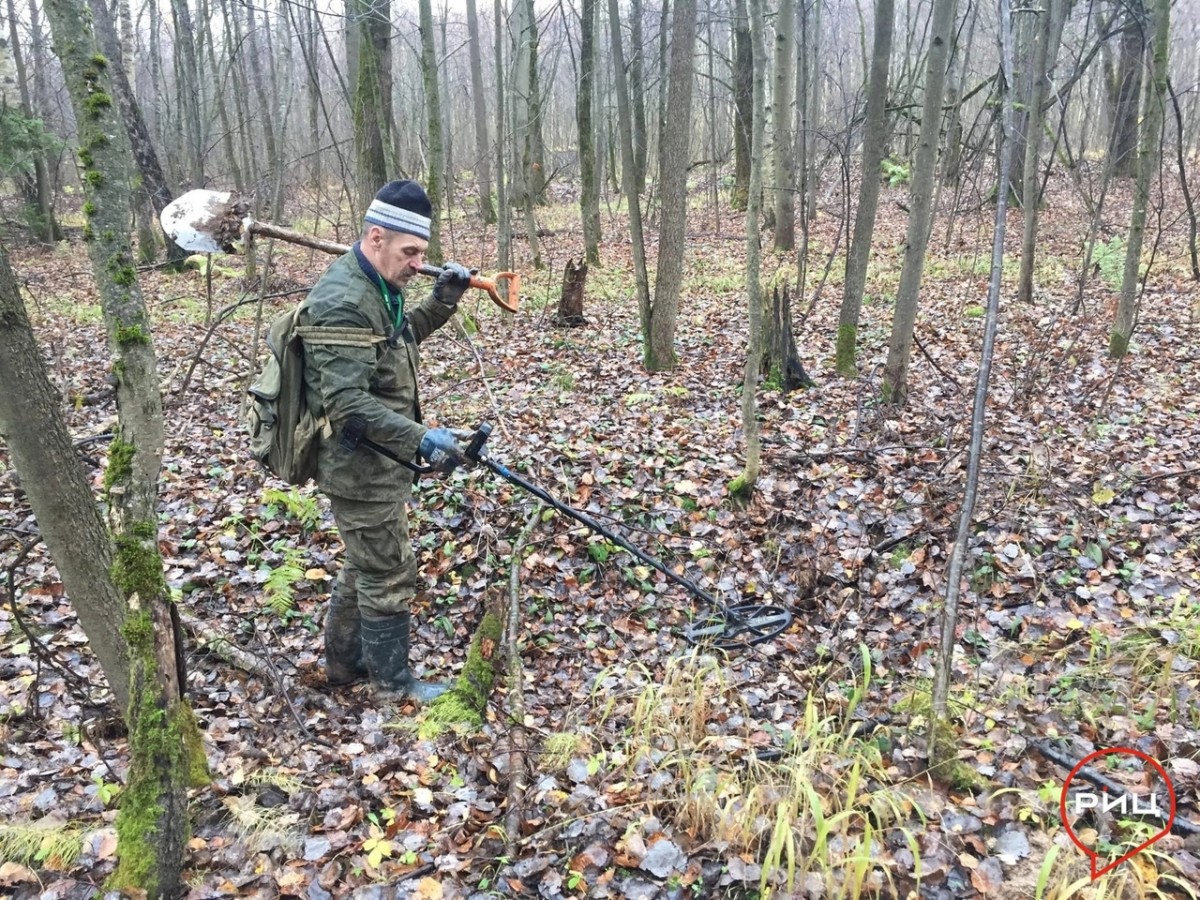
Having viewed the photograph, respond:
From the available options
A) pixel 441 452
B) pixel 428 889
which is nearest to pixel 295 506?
pixel 441 452

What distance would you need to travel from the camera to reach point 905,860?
8.77 feet

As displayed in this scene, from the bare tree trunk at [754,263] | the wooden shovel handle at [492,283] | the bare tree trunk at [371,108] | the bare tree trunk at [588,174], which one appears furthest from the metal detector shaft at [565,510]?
the bare tree trunk at [588,174]

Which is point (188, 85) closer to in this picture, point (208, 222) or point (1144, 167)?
point (208, 222)

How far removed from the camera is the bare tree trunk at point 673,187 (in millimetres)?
7853

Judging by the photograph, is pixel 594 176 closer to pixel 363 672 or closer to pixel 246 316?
pixel 246 316

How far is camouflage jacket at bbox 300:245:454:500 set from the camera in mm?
3512

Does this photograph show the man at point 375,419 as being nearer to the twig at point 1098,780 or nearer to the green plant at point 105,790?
the green plant at point 105,790

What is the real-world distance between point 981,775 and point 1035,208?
9466 mm

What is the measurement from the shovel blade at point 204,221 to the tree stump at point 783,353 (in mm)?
5594

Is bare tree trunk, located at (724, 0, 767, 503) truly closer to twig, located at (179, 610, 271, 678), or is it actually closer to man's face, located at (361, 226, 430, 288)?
man's face, located at (361, 226, 430, 288)

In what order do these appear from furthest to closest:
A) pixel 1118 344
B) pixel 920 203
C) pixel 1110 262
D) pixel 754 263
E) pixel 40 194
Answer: pixel 40 194
pixel 1110 262
pixel 1118 344
pixel 920 203
pixel 754 263

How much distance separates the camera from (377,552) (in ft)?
13.0

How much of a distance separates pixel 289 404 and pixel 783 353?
5.81 m

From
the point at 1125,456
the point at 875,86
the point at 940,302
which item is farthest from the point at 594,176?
the point at 1125,456
